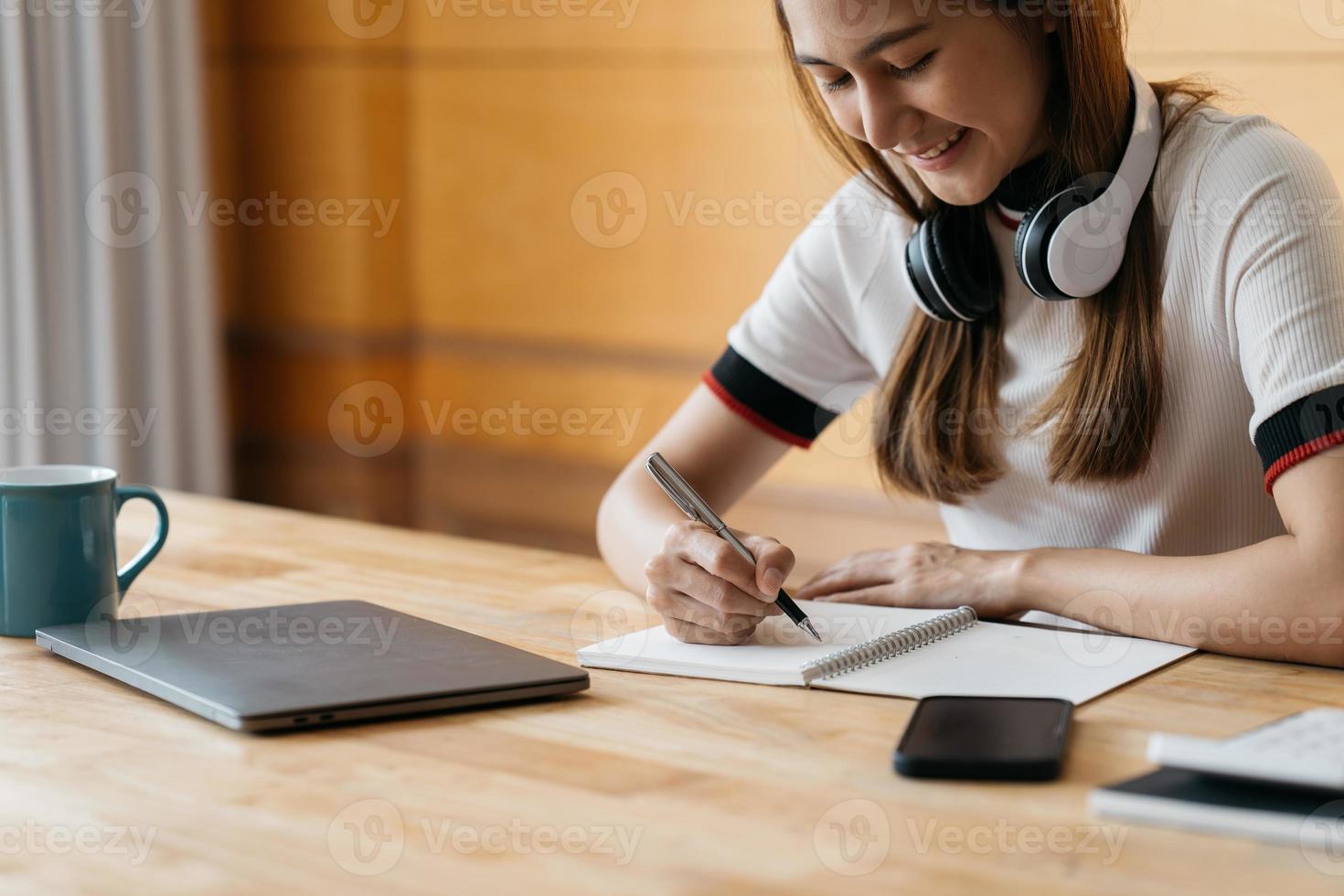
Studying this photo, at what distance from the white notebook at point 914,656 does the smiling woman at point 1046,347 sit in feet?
0.13

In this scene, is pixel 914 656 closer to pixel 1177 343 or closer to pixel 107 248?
pixel 1177 343

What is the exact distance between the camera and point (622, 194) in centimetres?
321

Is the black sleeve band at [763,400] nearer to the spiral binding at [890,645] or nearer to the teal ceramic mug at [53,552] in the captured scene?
the spiral binding at [890,645]

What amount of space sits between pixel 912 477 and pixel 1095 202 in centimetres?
35

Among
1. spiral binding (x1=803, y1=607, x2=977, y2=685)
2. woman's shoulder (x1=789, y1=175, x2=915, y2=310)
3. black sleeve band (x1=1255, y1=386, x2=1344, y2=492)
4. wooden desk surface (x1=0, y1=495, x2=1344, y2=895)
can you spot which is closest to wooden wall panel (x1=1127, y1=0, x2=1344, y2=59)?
woman's shoulder (x1=789, y1=175, x2=915, y2=310)

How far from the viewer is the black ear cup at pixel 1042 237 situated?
1.24 metres

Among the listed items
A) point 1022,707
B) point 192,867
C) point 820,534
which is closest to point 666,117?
point 820,534

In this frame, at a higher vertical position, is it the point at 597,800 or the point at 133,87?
the point at 133,87

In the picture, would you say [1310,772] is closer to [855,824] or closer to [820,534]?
[855,824]

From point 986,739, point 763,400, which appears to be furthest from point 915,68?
point 986,739

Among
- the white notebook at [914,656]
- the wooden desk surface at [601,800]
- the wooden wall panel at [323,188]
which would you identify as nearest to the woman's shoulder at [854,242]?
the white notebook at [914,656]

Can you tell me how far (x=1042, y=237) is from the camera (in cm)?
124

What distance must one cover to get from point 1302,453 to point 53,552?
3.19 feet

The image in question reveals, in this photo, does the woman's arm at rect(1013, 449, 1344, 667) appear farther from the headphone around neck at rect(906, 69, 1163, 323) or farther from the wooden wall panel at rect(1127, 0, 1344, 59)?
the wooden wall panel at rect(1127, 0, 1344, 59)
